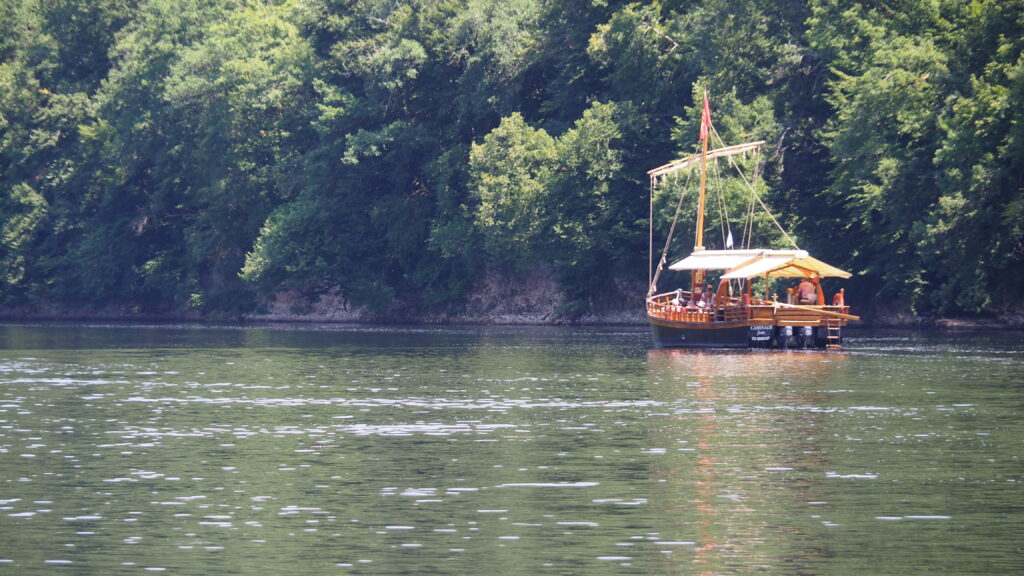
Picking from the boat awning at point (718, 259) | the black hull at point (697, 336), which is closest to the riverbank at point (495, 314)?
the boat awning at point (718, 259)

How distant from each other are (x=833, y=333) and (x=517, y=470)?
38885mm

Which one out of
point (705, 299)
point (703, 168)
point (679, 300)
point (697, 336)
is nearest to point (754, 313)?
point (697, 336)

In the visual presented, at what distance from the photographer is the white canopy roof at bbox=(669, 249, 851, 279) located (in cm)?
6619

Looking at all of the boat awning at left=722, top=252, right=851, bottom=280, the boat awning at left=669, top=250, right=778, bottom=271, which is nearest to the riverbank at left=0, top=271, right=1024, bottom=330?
the boat awning at left=722, top=252, right=851, bottom=280

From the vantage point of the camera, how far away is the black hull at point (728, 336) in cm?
6544

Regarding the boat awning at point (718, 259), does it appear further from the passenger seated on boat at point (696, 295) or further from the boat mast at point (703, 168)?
the boat mast at point (703, 168)

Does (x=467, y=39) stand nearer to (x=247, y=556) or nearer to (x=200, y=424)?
(x=200, y=424)

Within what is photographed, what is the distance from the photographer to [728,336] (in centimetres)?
6656

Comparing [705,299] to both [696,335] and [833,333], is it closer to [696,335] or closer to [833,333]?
[696,335]

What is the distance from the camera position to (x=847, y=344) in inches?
2601

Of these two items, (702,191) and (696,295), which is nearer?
(696,295)

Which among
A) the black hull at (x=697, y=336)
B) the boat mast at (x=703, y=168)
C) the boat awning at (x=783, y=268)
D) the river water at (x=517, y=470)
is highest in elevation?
the boat mast at (x=703, y=168)

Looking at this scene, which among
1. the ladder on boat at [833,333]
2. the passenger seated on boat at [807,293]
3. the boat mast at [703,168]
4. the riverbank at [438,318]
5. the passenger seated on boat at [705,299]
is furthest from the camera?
the riverbank at [438,318]

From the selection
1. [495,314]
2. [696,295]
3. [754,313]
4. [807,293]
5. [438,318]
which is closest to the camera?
[754,313]
